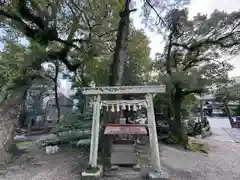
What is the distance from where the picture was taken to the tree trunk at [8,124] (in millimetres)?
4980

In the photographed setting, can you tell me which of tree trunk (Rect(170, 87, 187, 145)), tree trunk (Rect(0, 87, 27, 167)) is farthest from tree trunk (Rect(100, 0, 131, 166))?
tree trunk (Rect(170, 87, 187, 145))

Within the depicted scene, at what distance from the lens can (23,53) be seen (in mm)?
7344

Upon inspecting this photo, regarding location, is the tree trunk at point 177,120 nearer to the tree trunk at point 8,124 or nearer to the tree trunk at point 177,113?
the tree trunk at point 177,113

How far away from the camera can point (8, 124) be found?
548 cm

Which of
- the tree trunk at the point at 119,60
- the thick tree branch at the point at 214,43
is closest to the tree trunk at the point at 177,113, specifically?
the thick tree branch at the point at 214,43

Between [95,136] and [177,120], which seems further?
[177,120]

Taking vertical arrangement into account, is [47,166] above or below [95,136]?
below

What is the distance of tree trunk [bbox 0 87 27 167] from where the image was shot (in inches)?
196

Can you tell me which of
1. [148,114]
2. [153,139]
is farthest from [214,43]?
[153,139]

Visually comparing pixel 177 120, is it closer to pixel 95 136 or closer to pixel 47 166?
pixel 95 136

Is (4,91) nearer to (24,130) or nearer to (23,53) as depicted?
(23,53)

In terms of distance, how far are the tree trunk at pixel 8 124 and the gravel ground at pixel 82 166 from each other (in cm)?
37

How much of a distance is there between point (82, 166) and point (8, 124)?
275 centimetres

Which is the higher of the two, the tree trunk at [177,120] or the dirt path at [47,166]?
the tree trunk at [177,120]
